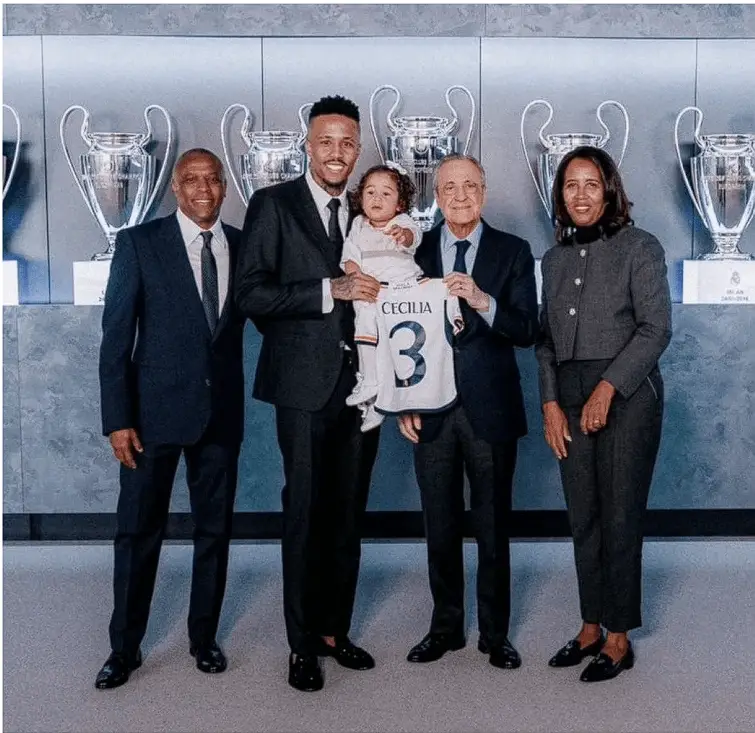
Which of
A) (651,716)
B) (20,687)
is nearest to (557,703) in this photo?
(651,716)

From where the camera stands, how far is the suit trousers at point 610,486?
2209 mm

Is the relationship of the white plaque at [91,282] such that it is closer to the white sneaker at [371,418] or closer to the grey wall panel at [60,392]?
the grey wall panel at [60,392]

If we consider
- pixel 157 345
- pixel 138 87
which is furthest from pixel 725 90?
pixel 157 345

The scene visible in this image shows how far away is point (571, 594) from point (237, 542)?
1.26 metres

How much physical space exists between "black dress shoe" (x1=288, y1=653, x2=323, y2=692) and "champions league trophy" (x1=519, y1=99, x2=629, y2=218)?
2.02m

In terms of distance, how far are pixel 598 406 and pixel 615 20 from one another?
1999mm

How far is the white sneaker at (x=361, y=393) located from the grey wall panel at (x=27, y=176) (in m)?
2.06

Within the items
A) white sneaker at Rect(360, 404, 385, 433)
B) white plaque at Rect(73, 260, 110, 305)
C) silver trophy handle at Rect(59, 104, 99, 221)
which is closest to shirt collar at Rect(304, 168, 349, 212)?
white sneaker at Rect(360, 404, 385, 433)

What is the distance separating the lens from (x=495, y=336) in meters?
2.25

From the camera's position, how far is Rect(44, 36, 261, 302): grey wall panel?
3.71 m

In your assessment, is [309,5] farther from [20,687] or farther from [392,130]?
[20,687]

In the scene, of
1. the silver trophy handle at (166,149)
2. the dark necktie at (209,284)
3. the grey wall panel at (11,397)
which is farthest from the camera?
the silver trophy handle at (166,149)

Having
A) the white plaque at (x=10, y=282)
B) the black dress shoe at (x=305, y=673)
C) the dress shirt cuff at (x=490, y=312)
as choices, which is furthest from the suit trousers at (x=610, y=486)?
the white plaque at (x=10, y=282)

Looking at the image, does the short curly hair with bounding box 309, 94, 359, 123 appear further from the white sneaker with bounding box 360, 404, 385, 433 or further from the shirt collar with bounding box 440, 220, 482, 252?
the white sneaker with bounding box 360, 404, 385, 433
